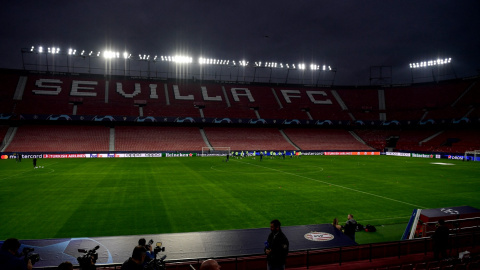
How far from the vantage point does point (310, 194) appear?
65.1 ft

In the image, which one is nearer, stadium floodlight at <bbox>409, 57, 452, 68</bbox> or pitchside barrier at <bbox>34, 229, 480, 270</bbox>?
pitchside barrier at <bbox>34, 229, 480, 270</bbox>

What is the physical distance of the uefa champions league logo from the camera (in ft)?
31.9

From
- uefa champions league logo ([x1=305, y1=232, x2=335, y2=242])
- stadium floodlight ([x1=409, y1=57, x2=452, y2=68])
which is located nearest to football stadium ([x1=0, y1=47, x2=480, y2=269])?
uefa champions league logo ([x1=305, y1=232, x2=335, y2=242])

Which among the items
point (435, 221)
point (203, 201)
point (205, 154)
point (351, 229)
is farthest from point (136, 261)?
point (205, 154)

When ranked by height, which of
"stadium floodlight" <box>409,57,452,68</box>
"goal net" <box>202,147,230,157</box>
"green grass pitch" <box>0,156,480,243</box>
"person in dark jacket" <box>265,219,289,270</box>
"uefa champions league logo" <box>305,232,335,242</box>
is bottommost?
"green grass pitch" <box>0,156,480,243</box>

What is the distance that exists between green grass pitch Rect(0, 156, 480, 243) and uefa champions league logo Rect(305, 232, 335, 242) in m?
2.25

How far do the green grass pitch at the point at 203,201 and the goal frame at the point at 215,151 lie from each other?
2924 cm

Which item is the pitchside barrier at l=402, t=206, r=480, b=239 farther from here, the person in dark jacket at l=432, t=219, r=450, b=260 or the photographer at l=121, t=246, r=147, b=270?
the photographer at l=121, t=246, r=147, b=270

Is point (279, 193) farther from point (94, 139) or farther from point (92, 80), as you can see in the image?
point (92, 80)

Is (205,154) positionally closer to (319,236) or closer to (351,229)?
(319,236)

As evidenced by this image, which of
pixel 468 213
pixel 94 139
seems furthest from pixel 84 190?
pixel 94 139

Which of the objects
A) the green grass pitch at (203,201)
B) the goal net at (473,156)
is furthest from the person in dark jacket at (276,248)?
the goal net at (473,156)

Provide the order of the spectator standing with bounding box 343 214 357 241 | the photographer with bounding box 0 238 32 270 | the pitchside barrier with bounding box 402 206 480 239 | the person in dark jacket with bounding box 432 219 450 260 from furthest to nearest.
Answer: the pitchside barrier with bounding box 402 206 480 239 → the spectator standing with bounding box 343 214 357 241 → the person in dark jacket with bounding box 432 219 450 260 → the photographer with bounding box 0 238 32 270

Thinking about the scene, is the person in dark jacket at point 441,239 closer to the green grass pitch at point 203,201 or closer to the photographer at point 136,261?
the green grass pitch at point 203,201
